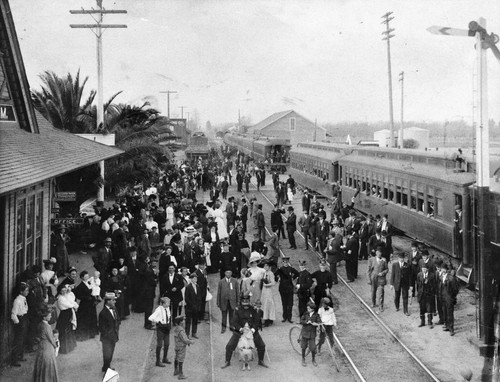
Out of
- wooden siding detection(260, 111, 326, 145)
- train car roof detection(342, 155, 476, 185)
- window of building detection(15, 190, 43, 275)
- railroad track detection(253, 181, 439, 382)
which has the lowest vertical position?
railroad track detection(253, 181, 439, 382)

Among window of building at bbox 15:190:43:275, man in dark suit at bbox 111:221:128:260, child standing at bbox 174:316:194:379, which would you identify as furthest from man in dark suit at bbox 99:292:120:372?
man in dark suit at bbox 111:221:128:260

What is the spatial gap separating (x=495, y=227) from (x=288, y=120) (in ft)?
230

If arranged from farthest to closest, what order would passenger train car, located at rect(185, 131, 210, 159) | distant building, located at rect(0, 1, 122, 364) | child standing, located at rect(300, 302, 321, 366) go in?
passenger train car, located at rect(185, 131, 210, 159) → child standing, located at rect(300, 302, 321, 366) → distant building, located at rect(0, 1, 122, 364)

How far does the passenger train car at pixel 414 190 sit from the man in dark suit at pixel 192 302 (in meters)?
6.13

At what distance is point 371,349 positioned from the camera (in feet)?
36.1

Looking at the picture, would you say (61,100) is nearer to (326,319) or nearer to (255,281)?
(255,281)

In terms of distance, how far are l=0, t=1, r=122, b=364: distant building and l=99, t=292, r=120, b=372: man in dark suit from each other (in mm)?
1702

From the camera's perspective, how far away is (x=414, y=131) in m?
62.3

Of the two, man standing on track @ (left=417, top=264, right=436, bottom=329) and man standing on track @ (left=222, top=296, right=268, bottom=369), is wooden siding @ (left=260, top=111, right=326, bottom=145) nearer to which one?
man standing on track @ (left=417, top=264, right=436, bottom=329)

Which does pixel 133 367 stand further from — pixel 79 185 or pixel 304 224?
pixel 79 185

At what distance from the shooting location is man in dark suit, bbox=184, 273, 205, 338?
11.4m

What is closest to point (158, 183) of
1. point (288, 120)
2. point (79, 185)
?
point (79, 185)

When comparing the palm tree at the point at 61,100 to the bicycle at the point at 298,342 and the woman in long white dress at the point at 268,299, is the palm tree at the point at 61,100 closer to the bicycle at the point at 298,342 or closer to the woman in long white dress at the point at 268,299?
the woman in long white dress at the point at 268,299

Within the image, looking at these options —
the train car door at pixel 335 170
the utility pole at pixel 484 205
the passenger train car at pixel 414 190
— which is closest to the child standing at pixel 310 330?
the utility pole at pixel 484 205
